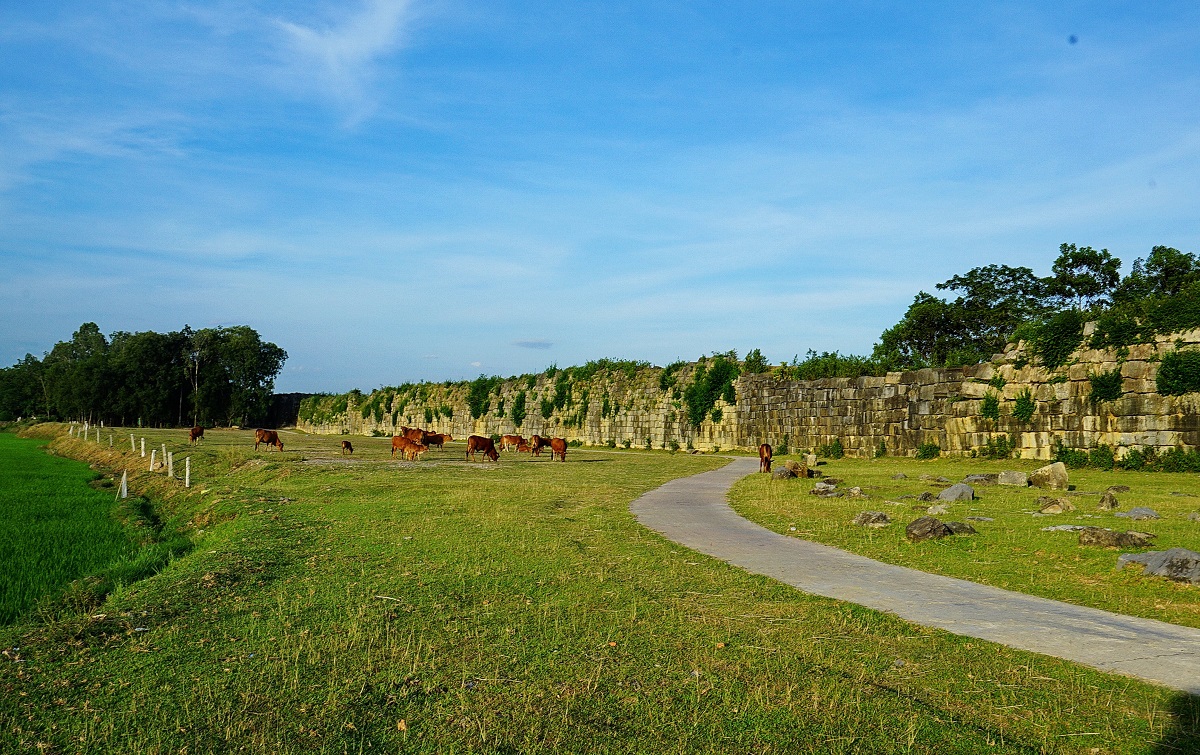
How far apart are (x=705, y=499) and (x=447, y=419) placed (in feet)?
137

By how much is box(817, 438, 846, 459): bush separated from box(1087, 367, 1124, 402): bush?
9314 mm

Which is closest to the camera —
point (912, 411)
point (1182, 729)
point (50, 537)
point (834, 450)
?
point (1182, 729)

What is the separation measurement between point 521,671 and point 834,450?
24258mm

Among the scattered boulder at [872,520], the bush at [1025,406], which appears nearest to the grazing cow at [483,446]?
the bush at [1025,406]

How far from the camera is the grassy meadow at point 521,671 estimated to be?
4312mm

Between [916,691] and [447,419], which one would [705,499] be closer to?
[916,691]

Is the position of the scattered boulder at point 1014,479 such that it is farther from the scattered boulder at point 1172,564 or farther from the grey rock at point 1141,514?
the scattered boulder at point 1172,564

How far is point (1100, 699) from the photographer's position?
15.7 ft

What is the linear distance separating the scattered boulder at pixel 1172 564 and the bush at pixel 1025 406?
14101 mm

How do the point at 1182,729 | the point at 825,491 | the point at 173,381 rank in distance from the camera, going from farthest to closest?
the point at 173,381 → the point at 825,491 → the point at 1182,729

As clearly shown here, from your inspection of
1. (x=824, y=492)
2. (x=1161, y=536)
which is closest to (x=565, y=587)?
(x=1161, y=536)

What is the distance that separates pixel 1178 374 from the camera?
17516 mm

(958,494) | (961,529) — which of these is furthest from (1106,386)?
(961,529)

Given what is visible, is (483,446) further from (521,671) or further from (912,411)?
(521,671)
